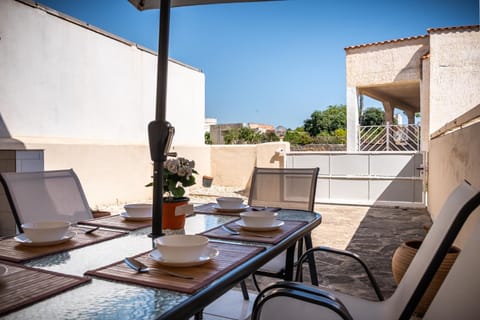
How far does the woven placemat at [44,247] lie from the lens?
128cm

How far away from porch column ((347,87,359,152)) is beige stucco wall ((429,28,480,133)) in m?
2.19

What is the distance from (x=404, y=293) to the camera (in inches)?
52.6

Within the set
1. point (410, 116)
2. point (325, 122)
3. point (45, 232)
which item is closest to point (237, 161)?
point (45, 232)

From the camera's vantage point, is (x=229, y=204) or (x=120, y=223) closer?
(x=120, y=223)

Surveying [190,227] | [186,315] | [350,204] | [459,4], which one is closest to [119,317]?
[186,315]

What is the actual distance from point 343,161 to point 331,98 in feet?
115

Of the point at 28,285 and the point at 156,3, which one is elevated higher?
the point at 156,3

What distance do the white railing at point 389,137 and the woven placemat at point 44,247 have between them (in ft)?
29.1

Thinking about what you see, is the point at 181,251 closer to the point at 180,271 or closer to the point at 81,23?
the point at 180,271

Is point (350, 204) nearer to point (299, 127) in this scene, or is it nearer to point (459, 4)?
point (459, 4)

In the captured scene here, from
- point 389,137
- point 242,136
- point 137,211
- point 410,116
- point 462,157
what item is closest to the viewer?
point 137,211

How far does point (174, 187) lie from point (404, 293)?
99 centimetres

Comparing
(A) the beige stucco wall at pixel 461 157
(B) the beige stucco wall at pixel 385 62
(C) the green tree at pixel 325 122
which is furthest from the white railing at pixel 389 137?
(C) the green tree at pixel 325 122

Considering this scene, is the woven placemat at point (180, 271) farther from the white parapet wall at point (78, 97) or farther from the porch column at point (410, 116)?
the porch column at point (410, 116)
